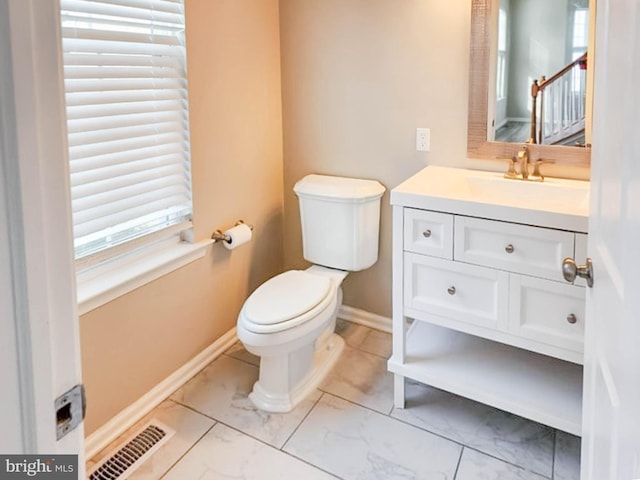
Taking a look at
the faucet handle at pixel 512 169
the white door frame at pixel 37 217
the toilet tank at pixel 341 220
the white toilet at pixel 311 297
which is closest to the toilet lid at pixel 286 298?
the white toilet at pixel 311 297

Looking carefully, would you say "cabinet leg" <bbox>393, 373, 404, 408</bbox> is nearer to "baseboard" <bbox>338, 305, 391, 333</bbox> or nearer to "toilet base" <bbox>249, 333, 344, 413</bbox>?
"toilet base" <bbox>249, 333, 344, 413</bbox>

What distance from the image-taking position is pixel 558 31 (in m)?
2.18

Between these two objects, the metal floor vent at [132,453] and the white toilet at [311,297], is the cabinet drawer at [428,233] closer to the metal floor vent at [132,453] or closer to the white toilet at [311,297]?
the white toilet at [311,297]

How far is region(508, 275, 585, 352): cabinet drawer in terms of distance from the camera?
1872 mm

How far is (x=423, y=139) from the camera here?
2.62 m

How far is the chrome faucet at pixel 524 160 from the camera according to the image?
232 centimetres

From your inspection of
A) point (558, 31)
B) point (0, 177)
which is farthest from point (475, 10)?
point (0, 177)

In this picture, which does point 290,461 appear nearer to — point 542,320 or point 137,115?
point 542,320

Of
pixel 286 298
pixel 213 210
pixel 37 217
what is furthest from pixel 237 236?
pixel 37 217

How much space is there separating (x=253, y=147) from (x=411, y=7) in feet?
3.19

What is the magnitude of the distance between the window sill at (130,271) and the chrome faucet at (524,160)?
1380mm

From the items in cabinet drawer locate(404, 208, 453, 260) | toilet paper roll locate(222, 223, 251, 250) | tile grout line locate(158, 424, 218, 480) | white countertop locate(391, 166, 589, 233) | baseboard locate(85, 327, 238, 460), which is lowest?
tile grout line locate(158, 424, 218, 480)

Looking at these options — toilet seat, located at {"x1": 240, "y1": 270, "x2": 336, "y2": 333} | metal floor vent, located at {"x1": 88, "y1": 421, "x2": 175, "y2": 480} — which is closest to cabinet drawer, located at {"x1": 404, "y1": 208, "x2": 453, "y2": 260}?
toilet seat, located at {"x1": 240, "y1": 270, "x2": 336, "y2": 333}

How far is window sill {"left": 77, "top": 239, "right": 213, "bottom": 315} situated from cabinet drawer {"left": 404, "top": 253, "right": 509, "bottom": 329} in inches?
37.1
